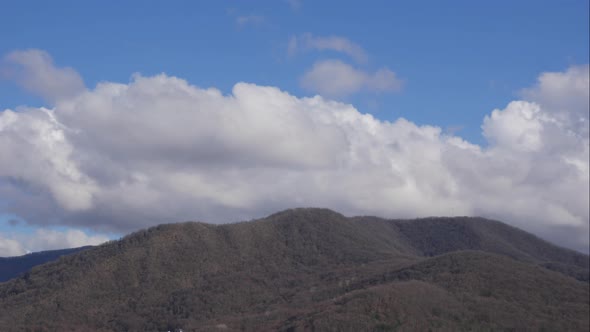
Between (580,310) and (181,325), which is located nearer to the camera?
(580,310)

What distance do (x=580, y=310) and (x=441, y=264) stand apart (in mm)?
36850

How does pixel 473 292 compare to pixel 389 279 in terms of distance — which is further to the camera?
pixel 389 279

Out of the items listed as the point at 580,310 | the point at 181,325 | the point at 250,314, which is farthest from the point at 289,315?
the point at 580,310

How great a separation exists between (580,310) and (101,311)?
11449cm

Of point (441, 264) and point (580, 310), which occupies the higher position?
point (441, 264)

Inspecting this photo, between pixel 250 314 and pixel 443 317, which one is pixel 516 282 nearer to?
pixel 443 317

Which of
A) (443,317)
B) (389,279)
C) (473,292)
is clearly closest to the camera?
(443,317)

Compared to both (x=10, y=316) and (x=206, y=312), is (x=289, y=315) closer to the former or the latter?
(x=206, y=312)

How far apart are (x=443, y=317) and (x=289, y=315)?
36.5 metres

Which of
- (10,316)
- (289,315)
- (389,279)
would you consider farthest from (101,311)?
(389,279)

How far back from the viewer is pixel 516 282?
166375 mm

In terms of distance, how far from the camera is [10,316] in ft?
615

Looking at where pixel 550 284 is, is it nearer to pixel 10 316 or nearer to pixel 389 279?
pixel 389 279

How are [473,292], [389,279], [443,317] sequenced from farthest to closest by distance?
[389,279], [473,292], [443,317]
